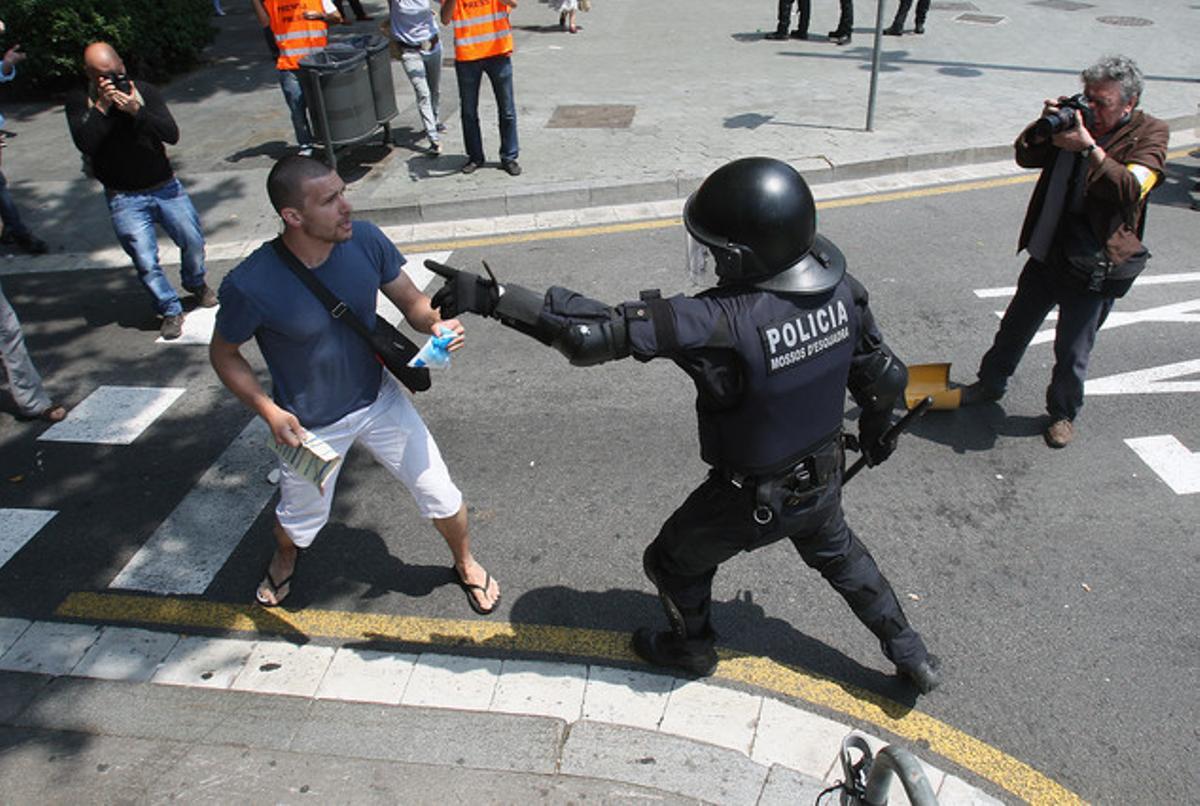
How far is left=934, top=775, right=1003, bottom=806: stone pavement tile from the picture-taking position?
3035 mm

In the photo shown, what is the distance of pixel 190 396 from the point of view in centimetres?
564

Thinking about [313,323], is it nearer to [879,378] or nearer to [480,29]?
[879,378]

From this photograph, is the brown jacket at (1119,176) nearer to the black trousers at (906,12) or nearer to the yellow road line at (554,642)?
the yellow road line at (554,642)

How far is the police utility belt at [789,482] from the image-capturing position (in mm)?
2861

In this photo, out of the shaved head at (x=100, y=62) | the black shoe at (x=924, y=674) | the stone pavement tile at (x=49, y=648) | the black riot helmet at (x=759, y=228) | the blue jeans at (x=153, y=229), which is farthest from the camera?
the blue jeans at (x=153, y=229)

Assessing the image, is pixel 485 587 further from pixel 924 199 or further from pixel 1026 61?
pixel 1026 61

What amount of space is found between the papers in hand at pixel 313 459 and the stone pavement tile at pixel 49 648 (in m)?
1.38

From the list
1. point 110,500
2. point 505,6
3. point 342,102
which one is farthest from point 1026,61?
point 110,500

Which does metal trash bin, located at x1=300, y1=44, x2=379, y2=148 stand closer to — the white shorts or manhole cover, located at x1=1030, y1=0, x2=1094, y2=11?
the white shorts

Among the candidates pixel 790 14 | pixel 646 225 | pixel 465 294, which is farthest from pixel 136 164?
pixel 790 14

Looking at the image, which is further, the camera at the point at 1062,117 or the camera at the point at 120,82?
the camera at the point at 120,82

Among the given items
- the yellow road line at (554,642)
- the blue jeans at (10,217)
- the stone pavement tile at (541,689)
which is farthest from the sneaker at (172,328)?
the stone pavement tile at (541,689)

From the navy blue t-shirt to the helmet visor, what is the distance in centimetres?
131

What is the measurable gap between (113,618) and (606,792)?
7.73 feet
